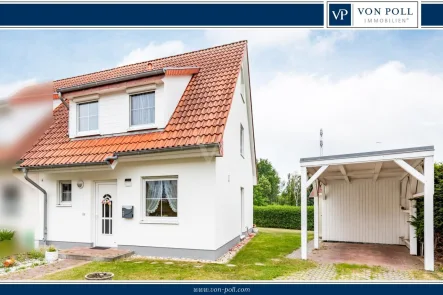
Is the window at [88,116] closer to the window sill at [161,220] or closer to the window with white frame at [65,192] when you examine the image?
the window with white frame at [65,192]

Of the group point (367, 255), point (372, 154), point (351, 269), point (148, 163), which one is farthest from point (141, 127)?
point (367, 255)

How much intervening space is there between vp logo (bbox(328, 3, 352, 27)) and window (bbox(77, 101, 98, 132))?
7209 mm

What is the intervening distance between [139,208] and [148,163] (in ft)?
3.77

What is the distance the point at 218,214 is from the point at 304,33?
4.59m

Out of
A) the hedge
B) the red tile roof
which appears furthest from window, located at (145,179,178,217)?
the hedge

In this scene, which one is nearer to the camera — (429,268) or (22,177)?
(429,268)

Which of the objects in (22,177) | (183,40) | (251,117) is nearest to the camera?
(183,40)

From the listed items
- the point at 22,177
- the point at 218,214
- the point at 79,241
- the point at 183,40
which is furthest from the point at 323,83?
the point at 22,177

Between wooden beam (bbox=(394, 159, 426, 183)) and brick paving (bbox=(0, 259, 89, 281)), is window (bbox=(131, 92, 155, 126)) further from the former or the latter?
wooden beam (bbox=(394, 159, 426, 183))

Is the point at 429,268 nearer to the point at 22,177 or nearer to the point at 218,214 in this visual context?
the point at 218,214

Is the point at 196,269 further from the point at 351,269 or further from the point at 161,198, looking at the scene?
the point at 351,269

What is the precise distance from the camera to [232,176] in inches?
384

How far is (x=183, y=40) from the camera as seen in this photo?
5703 millimetres

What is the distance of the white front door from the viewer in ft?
29.5
